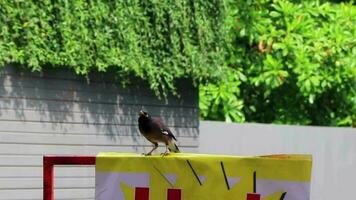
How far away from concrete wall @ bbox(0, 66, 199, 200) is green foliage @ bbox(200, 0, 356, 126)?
2.26 meters

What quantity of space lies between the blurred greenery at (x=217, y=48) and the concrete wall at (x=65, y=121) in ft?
0.83

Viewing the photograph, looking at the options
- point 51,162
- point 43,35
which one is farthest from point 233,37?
point 51,162

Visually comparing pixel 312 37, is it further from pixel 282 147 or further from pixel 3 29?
pixel 3 29

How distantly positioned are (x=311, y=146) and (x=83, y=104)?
3878 mm

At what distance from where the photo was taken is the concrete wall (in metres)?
8.18

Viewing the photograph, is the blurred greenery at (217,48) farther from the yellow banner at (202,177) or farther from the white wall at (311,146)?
the yellow banner at (202,177)

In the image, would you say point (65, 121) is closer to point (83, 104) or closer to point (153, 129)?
point (83, 104)

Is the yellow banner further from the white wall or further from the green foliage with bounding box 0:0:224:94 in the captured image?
the white wall

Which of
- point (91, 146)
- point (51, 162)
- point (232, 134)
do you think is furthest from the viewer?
point (232, 134)

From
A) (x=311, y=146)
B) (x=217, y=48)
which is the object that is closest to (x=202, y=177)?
(x=217, y=48)

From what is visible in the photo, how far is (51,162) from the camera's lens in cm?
385

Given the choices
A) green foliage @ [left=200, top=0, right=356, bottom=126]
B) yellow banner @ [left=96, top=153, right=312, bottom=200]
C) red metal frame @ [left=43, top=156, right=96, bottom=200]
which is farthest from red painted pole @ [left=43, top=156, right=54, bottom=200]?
green foliage @ [left=200, top=0, right=356, bottom=126]

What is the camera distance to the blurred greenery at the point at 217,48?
8141 mm

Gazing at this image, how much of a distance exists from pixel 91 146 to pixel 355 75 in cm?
505
